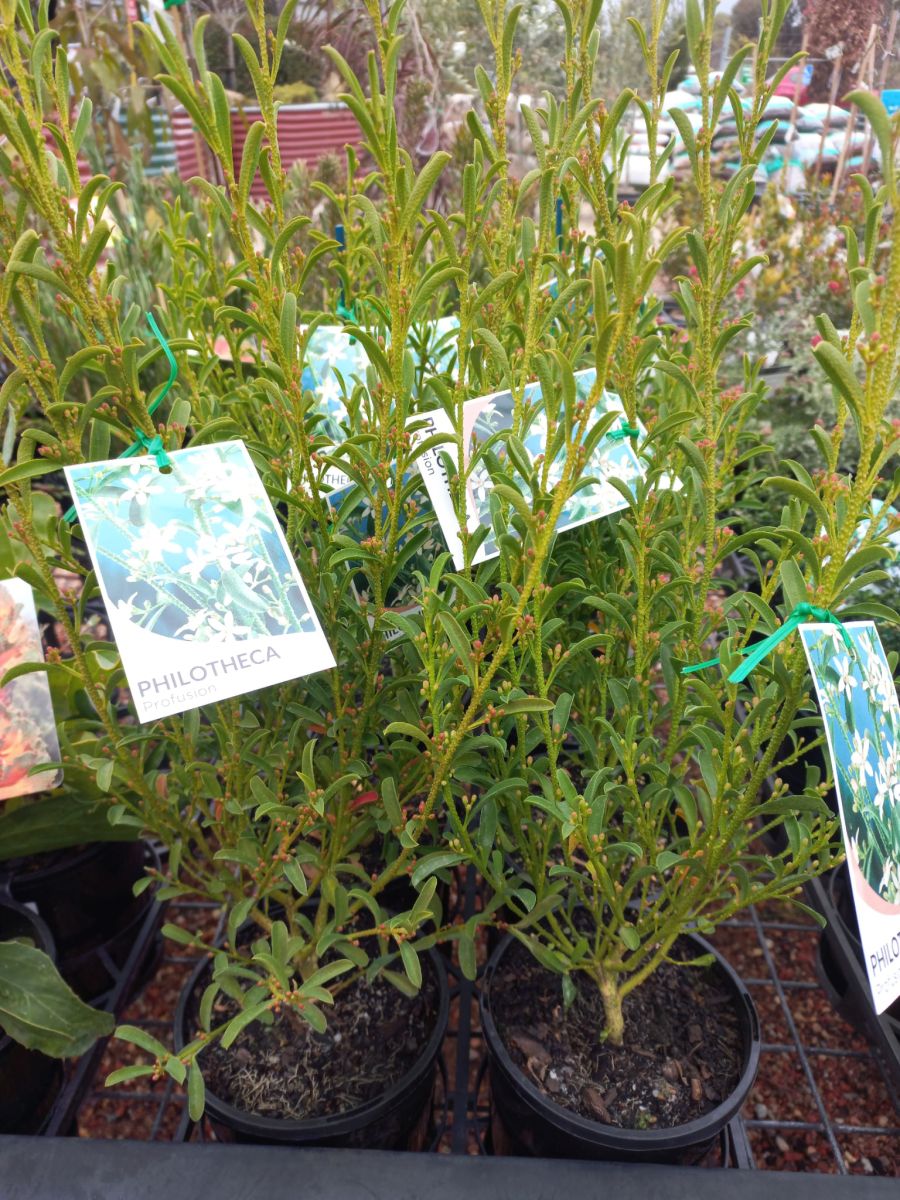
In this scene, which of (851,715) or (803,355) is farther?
(803,355)

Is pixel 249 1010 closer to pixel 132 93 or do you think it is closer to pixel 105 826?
pixel 105 826

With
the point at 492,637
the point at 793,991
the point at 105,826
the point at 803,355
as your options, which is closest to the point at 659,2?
the point at 492,637

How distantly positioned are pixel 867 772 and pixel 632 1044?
532 millimetres

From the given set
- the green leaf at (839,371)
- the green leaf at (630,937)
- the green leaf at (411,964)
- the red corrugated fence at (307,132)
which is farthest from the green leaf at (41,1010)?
the red corrugated fence at (307,132)

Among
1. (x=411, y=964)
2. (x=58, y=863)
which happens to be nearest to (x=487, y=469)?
(x=411, y=964)

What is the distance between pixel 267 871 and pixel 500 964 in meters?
0.39

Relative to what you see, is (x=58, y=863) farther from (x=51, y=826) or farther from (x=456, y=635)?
(x=456, y=635)

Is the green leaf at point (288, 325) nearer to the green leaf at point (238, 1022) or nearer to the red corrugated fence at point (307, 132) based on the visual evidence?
the green leaf at point (238, 1022)

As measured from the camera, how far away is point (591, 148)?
1038 mm

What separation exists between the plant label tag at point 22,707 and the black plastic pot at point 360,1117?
0.36 metres

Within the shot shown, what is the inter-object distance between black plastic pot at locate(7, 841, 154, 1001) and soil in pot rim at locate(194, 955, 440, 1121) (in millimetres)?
341

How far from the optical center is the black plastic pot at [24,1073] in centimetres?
112

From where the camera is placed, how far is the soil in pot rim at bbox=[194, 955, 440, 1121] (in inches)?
41.8

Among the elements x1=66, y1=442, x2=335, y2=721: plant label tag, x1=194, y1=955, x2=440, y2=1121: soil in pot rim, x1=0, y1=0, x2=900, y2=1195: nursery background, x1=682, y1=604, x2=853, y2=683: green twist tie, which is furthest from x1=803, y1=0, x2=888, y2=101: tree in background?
x1=194, y1=955, x2=440, y2=1121: soil in pot rim
